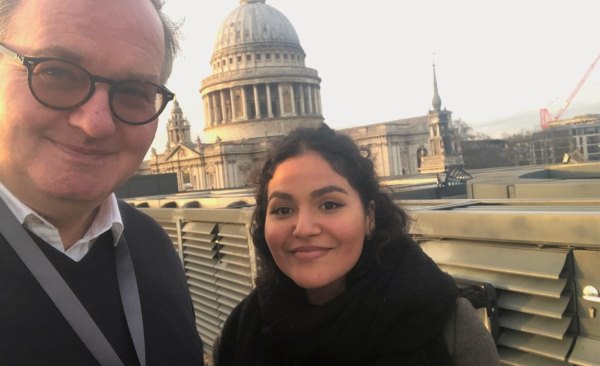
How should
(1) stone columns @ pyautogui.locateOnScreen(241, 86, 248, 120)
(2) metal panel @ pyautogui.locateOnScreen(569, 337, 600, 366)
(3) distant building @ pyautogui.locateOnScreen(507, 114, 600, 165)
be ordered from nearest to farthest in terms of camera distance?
(2) metal panel @ pyautogui.locateOnScreen(569, 337, 600, 366) < (1) stone columns @ pyautogui.locateOnScreen(241, 86, 248, 120) < (3) distant building @ pyautogui.locateOnScreen(507, 114, 600, 165)

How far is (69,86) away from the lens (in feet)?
5.17

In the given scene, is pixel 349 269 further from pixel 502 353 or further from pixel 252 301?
pixel 502 353

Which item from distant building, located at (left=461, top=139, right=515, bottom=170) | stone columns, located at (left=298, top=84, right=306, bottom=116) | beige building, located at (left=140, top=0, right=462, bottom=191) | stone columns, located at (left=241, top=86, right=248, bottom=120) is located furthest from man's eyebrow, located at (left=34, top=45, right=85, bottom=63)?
distant building, located at (left=461, top=139, right=515, bottom=170)

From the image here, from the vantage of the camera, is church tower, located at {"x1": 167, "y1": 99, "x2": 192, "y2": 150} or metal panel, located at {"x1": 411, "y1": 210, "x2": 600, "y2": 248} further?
church tower, located at {"x1": 167, "y1": 99, "x2": 192, "y2": 150}

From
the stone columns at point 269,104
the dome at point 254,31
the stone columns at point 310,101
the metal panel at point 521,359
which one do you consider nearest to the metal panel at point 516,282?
the metal panel at point 521,359

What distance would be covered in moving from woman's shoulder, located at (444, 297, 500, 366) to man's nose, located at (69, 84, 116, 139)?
57.6 inches

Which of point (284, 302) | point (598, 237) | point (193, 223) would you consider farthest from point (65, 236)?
point (193, 223)

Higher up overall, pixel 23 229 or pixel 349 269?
pixel 23 229

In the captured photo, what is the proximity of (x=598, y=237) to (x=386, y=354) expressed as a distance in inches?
48.6

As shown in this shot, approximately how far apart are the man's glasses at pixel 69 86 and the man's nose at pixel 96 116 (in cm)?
2

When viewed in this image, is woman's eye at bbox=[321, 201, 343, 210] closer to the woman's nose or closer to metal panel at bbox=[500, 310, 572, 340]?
the woman's nose

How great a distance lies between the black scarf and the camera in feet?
6.41

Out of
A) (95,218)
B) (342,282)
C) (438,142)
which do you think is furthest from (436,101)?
(95,218)

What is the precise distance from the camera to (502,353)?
282 centimetres
